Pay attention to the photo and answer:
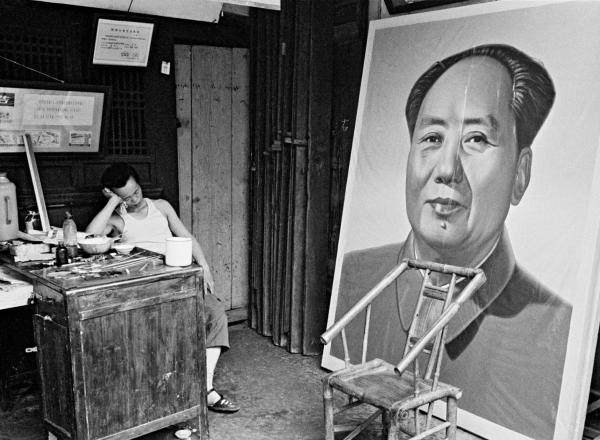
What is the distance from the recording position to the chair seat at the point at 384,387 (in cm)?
278

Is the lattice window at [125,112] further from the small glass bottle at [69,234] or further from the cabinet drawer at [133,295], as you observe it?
the cabinet drawer at [133,295]

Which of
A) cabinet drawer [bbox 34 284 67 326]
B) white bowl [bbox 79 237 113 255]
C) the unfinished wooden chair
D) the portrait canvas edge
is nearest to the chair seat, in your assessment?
the unfinished wooden chair

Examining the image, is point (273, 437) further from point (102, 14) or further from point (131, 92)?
Answer: point (102, 14)

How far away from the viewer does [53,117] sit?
4.02 m

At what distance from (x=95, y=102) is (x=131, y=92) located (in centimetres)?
31

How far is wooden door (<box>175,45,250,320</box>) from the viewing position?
15.8 feet

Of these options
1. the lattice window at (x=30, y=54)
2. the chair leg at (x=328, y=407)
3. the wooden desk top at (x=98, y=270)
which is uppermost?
the lattice window at (x=30, y=54)

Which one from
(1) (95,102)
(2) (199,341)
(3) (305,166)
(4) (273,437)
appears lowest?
(4) (273,437)

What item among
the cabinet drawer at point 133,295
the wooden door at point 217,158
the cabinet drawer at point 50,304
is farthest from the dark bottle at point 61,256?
the wooden door at point 217,158

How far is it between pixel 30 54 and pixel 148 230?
133cm

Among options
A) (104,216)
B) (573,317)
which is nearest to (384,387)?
(573,317)

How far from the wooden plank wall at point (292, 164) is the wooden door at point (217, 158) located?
0.19m

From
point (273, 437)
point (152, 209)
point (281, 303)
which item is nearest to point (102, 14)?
point (152, 209)

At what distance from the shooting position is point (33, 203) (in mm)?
4047
